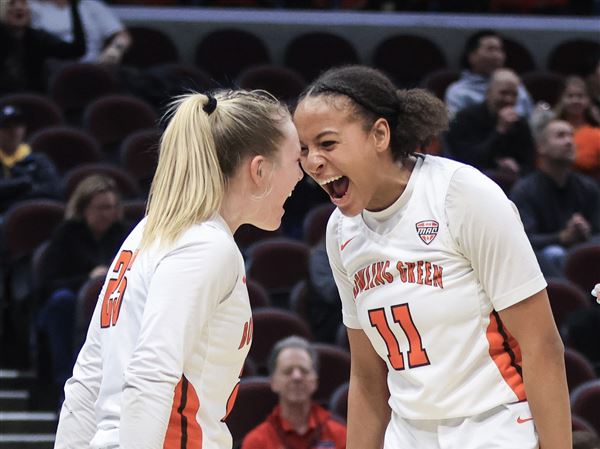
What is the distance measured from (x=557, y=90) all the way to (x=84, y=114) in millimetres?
3917

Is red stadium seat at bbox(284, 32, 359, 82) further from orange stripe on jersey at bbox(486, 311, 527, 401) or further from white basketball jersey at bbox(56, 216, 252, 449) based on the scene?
white basketball jersey at bbox(56, 216, 252, 449)

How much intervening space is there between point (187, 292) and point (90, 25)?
6927 mm

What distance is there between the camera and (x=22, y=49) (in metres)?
8.09

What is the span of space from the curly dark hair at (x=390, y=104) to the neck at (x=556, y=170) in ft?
14.9

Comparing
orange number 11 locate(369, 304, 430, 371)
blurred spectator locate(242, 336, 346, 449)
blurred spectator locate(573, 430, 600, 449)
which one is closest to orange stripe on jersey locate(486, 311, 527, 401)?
orange number 11 locate(369, 304, 430, 371)

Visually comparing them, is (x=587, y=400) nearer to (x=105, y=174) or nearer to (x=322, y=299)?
(x=322, y=299)

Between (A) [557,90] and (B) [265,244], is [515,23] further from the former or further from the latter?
(B) [265,244]

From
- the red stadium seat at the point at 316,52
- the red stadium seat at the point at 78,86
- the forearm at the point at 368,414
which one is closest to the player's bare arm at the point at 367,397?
the forearm at the point at 368,414

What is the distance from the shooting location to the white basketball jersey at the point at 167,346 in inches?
84.6

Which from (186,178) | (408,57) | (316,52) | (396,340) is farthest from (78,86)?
(186,178)

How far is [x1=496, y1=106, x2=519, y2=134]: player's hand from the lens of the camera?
764cm

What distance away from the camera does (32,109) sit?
25.1 ft

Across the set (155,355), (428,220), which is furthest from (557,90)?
(155,355)

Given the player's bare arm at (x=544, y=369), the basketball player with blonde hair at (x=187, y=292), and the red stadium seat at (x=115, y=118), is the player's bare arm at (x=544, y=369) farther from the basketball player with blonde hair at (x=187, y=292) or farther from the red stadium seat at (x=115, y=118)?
the red stadium seat at (x=115, y=118)
